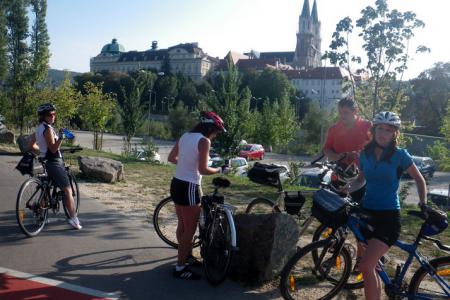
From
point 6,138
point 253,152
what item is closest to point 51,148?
point 6,138

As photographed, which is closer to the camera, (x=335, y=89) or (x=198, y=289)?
(x=198, y=289)

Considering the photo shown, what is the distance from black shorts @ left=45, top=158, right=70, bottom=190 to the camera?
6141 millimetres

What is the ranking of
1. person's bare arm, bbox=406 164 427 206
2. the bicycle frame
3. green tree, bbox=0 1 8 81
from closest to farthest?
person's bare arm, bbox=406 164 427 206 → the bicycle frame → green tree, bbox=0 1 8 81

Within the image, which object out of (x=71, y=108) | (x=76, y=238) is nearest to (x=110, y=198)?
(x=76, y=238)

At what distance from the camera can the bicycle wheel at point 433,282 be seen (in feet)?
12.8

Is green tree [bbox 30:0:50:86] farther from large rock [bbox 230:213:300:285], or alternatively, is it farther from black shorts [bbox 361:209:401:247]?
black shorts [bbox 361:209:401:247]

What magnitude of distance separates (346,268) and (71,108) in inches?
972

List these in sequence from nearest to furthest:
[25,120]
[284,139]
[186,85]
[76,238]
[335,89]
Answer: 1. [76,238]
2. [25,120]
3. [284,139]
4. [186,85]
5. [335,89]

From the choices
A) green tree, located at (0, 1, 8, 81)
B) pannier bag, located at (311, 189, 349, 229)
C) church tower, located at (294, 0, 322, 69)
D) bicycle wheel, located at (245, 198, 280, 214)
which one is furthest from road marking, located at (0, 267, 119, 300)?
church tower, located at (294, 0, 322, 69)

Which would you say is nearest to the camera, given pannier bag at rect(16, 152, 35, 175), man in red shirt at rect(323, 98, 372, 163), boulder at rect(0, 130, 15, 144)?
man in red shirt at rect(323, 98, 372, 163)

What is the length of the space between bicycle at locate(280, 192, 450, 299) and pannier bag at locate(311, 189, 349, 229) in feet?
0.04

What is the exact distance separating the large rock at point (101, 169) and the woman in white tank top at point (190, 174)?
6.33 meters

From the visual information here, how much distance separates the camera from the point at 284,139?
1871 inches

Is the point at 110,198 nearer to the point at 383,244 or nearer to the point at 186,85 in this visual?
the point at 383,244
